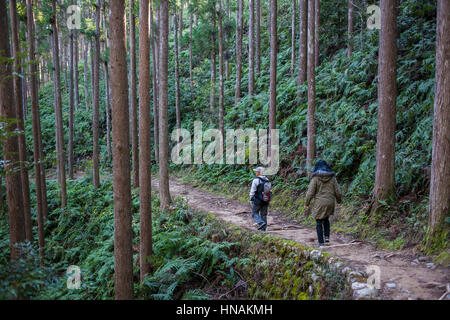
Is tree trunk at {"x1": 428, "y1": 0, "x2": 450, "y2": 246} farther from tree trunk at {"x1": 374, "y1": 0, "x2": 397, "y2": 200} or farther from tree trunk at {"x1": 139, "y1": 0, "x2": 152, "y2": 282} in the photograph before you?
tree trunk at {"x1": 139, "y1": 0, "x2": 152, "y2": 282}

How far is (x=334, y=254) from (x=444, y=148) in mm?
3032

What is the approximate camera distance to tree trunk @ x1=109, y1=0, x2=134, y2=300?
20.0 ft

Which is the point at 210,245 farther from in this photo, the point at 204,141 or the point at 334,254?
the point at 204,141

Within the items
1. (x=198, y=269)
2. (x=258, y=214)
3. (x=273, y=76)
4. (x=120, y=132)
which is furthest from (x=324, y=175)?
(x=273, y=76)

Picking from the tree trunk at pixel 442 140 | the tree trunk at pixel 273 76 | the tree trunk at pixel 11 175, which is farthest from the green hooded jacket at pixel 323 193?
the tree trunk at pixel 11 175

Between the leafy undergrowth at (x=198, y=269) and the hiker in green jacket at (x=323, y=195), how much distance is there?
77 cm

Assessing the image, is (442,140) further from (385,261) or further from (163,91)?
(163,91)

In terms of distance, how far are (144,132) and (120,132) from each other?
2590mm

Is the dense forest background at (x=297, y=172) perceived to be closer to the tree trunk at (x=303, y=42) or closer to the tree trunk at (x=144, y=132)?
the tree trunk at (x=144, y=132)

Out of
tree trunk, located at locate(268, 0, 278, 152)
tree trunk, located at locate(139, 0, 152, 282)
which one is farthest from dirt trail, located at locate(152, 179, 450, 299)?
tree trunk, located at locate(268, 0, 278, 152)

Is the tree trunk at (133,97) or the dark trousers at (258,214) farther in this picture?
the tree trunk at (133,97)

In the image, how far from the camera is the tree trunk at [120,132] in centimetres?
611

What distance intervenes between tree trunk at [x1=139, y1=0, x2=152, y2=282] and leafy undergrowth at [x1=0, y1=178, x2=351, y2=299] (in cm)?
43

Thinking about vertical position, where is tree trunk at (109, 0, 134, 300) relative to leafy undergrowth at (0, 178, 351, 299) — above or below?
above
